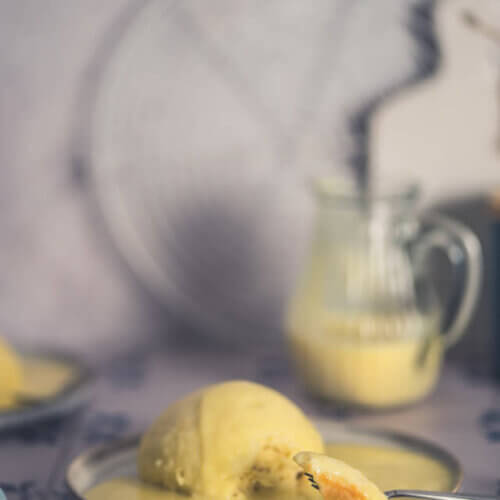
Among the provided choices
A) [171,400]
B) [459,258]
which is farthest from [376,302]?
[171,400]

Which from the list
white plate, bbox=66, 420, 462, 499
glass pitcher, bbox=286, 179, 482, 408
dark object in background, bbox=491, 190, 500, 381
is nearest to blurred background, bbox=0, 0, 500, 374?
dark object in background, bbox=491, 190, 500, 381

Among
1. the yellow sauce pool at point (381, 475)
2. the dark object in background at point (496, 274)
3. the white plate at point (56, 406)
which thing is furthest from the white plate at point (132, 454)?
the dark object in background at point (496, 274)

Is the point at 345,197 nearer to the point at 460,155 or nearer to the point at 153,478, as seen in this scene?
the point at 460,155

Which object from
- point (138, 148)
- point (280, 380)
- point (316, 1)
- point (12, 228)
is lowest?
point (280, 380)

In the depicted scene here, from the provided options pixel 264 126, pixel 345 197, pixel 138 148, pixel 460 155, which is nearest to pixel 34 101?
pixel 138 148

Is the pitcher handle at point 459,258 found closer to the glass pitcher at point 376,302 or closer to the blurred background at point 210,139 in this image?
the glass pitcher at point 376,302

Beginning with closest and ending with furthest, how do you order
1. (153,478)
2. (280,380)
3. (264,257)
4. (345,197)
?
(153,478) → (345,197) → (280,380) → (264,257)
